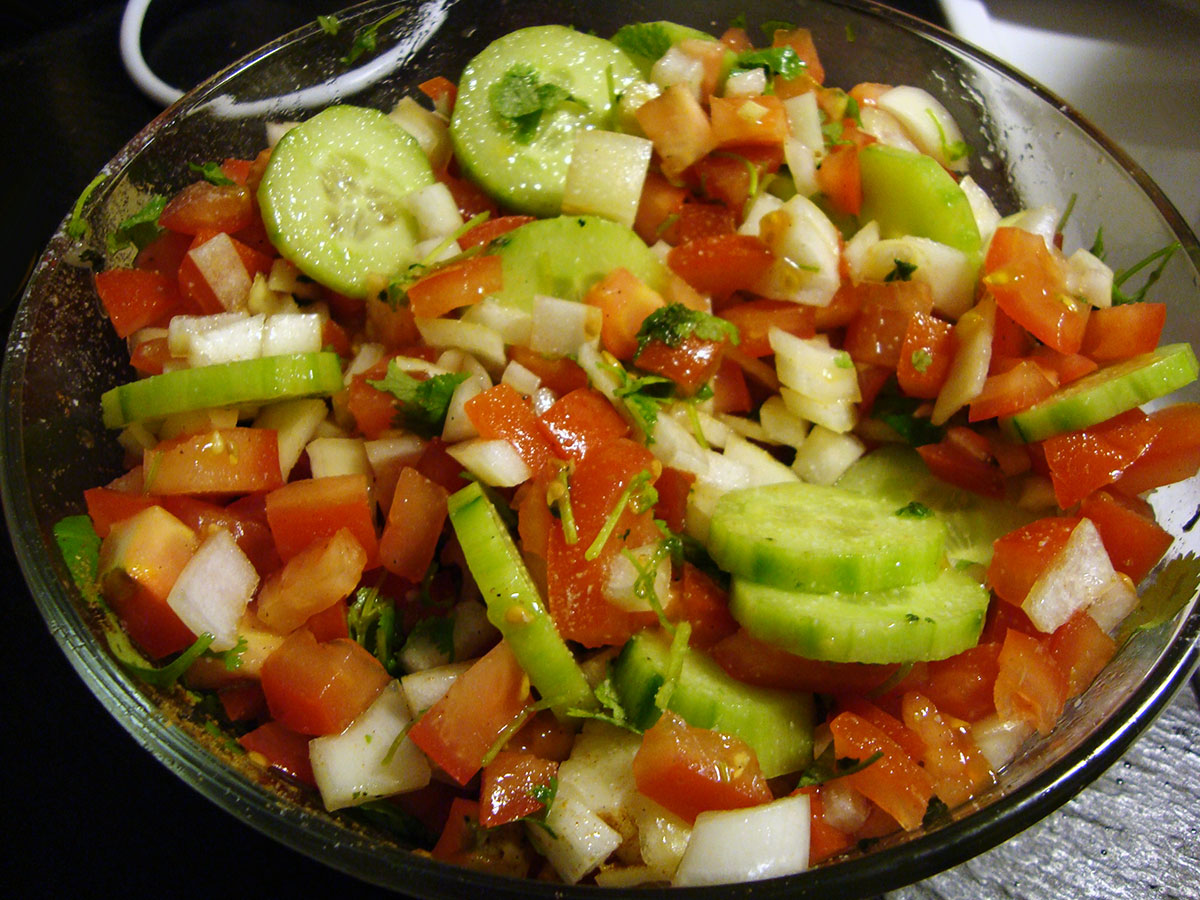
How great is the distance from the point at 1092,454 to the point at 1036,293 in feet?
0.93

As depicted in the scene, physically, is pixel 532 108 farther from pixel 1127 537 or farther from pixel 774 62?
pixel 1127 537

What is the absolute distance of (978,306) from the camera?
4.81 feet

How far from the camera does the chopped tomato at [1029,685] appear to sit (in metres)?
1.17

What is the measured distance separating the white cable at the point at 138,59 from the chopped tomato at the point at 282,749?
6.28 feet

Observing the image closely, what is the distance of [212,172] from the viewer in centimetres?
171

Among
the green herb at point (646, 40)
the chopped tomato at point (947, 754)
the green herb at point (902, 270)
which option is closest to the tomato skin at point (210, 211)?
the green herb at point (646, 40)

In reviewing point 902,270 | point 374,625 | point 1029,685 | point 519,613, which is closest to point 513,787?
point 519,613

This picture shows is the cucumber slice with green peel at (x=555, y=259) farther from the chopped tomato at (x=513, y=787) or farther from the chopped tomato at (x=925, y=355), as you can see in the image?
the chopped tomato at (x=513, y=787)

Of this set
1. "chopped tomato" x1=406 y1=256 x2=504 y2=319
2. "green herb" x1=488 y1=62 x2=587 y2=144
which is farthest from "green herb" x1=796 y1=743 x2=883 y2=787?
"green herb" x1=488 y1=62 x2=587 y2=144

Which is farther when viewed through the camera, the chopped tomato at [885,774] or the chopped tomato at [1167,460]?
the chopped tomato at [1167,460]

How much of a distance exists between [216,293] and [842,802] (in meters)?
1.28

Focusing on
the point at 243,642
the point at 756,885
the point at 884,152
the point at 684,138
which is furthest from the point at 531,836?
the point at 884,152

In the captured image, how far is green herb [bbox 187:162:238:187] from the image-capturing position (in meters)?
1.67

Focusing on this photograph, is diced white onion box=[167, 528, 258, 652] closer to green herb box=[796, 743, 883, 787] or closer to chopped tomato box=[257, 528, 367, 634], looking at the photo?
chopped tomato box=[257, 528, 367, 634]
